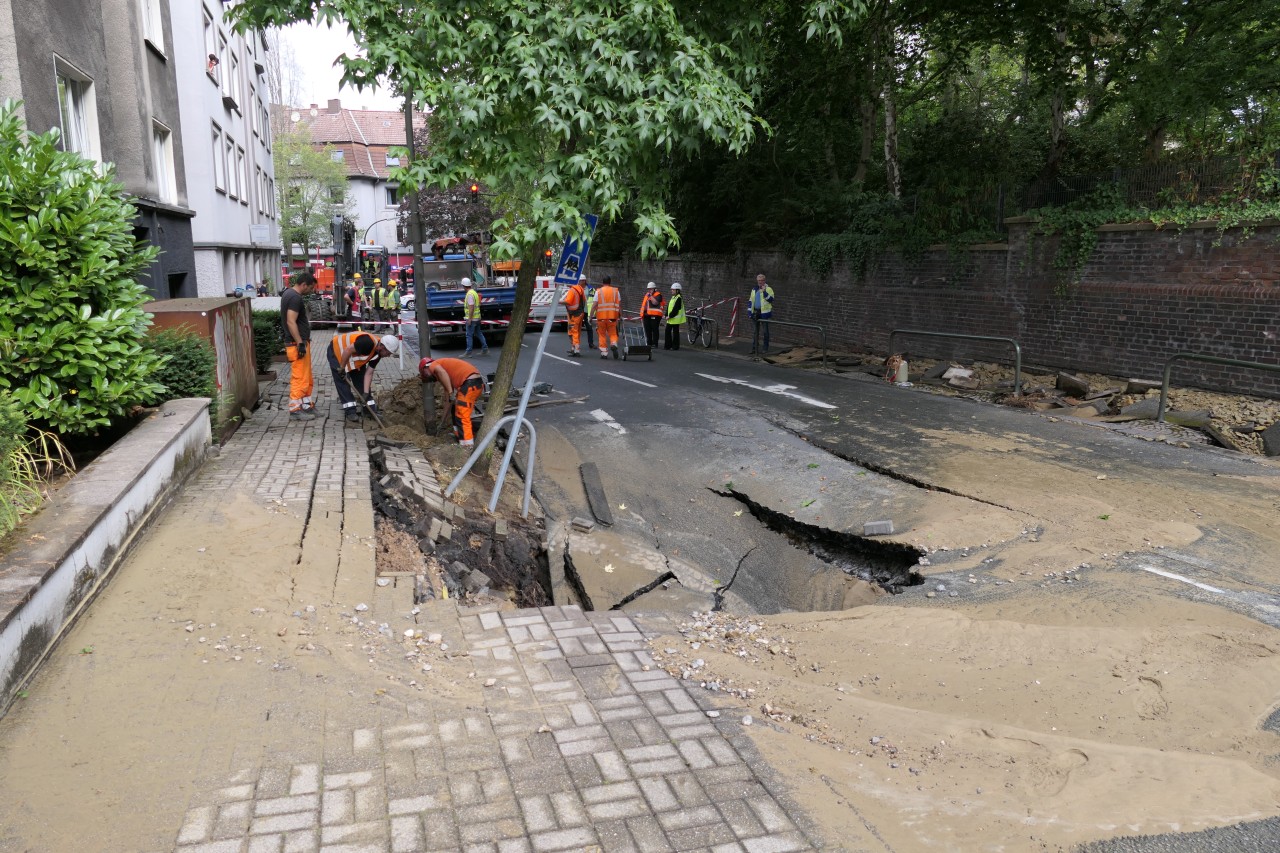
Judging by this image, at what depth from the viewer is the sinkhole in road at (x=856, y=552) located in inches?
259

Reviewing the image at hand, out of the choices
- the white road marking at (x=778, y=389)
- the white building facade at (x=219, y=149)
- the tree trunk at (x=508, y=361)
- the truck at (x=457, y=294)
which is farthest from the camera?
the truck at (x=457, y=294)

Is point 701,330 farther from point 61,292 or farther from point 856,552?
point 61,292

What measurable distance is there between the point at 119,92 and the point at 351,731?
14.0 meters

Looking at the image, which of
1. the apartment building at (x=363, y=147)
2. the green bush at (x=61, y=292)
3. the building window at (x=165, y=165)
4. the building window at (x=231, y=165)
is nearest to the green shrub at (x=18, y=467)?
the green bush at (x=61, y=292)

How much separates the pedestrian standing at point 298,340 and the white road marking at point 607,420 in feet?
11.5

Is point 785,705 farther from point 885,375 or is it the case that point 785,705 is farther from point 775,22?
point 775,22

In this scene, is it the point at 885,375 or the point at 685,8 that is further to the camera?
the point at 885,375

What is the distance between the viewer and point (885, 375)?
15453 millimetres

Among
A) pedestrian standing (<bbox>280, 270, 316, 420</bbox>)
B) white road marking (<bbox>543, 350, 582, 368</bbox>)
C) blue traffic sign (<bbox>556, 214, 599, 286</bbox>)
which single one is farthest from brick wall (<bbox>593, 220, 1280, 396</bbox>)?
pedestrian standing (<bbox>280, 270, 316, 420</bbox>)

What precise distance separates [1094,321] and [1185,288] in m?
1.63

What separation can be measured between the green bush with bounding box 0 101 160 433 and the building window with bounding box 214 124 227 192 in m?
15.8

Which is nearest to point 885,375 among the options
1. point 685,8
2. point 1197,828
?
point 685,8

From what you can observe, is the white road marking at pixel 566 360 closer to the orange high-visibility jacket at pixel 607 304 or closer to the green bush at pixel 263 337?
the orange high-visibility jacket at pixel 607 304

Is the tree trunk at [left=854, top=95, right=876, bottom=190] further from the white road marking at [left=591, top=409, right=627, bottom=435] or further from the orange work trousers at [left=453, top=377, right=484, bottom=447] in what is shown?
the orange work trousers at [left=453, top=377, right=484, bottom=447]
